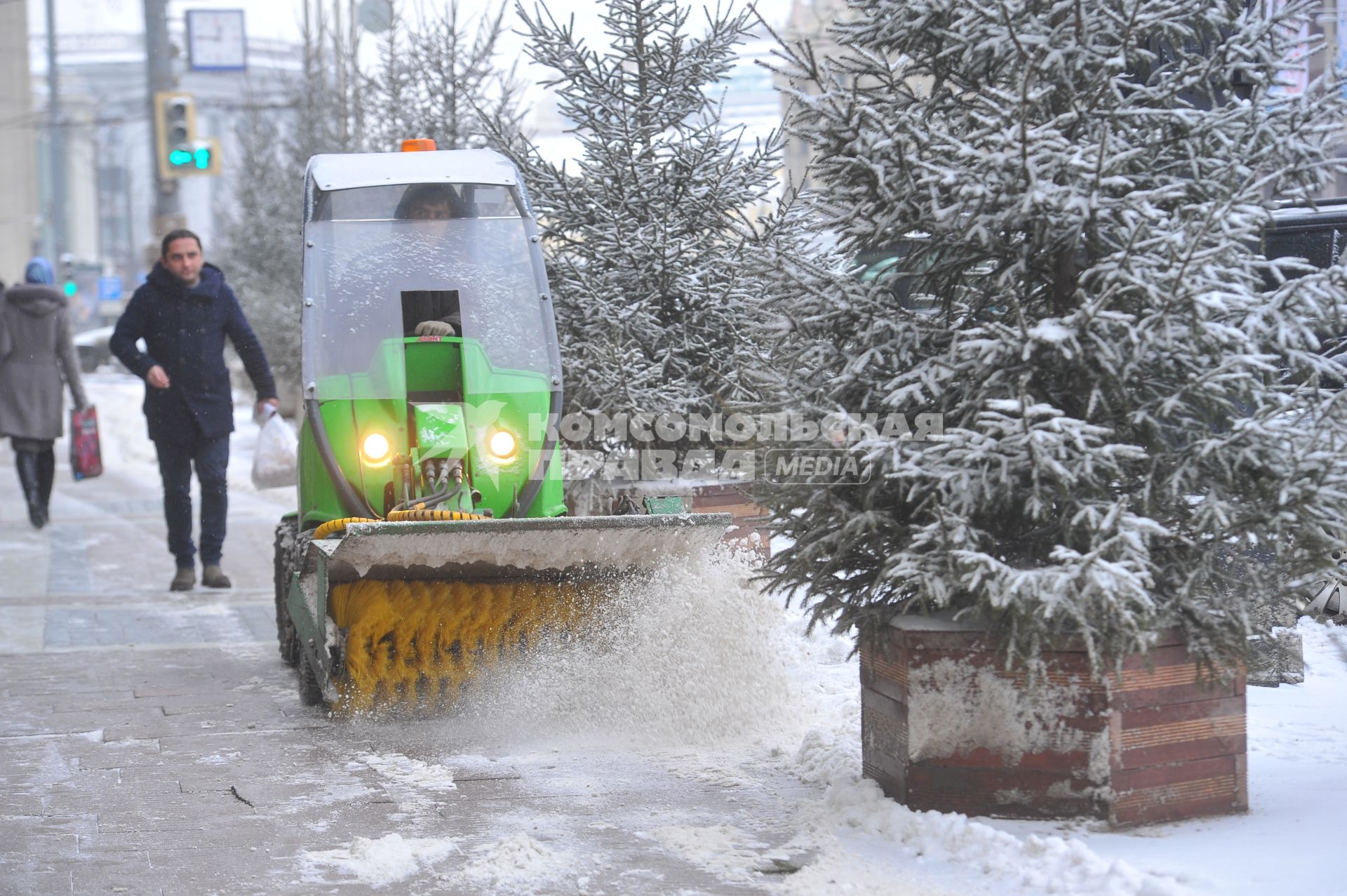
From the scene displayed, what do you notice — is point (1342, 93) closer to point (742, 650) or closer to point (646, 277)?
point (742, 650)

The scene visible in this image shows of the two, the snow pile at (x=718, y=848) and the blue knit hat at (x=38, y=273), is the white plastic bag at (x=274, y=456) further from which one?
the blue knit hat at (x=38, y=273)

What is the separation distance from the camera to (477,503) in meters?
6.18

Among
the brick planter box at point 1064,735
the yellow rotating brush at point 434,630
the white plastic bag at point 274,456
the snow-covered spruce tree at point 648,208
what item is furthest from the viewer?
the white plastic bag at point 274,456

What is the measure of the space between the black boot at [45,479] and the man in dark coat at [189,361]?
382 centimetres

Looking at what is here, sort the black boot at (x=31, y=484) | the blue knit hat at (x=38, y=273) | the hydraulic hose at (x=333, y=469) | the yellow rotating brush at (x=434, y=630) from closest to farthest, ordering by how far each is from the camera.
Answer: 1. the yellow rotating brush at (x=434, y=630)
2. the hydraulic hose at (x=333, y=469)
3. the black boot at (x=31, y=484)
4. the blue knit hat at (x=38, y=273)

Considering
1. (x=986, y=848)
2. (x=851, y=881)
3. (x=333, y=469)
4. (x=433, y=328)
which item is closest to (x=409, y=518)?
(x=333, y=469)

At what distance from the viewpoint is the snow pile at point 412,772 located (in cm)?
505

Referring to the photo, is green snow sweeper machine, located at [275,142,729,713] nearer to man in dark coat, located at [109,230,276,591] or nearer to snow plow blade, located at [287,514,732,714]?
snow plow blade, located at [287,514,732,714]

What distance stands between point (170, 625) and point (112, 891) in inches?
168

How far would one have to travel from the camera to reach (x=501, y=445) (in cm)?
631

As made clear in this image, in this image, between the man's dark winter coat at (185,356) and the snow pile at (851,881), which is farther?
the man's dark winter coat at (185,356)

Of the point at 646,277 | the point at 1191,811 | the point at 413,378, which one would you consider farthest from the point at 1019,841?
the point at 646,277

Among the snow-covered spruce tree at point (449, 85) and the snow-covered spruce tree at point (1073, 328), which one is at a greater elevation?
the snow-covered spruce tree at point (449, 85)

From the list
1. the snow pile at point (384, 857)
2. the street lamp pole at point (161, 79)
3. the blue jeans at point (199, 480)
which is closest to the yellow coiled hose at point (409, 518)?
the snow pile at point (384, 857)
